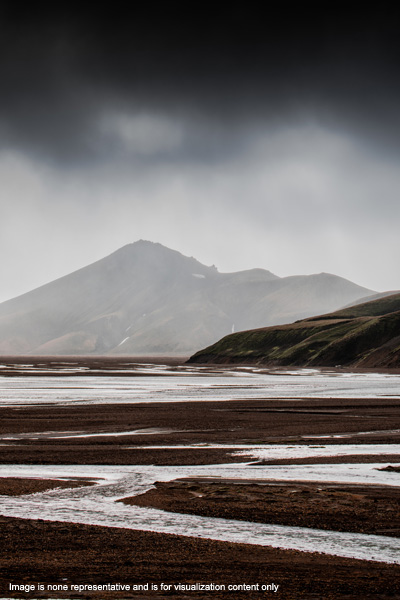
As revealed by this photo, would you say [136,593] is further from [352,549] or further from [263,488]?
[263,488]

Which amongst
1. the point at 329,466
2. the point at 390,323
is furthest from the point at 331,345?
the point at 329,466

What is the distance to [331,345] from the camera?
150 metres

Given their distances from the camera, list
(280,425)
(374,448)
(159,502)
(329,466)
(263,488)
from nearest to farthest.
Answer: (159,502)
(263,488)
(329,466)
(374,448)
(280,425)

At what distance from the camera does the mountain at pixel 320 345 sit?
135 m

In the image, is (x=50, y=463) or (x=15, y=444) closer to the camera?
(x=50, y=463)

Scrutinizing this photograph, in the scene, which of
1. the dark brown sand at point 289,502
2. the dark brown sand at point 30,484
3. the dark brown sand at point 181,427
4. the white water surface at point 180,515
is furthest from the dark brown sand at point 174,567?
the dark brown sand at point 181,427

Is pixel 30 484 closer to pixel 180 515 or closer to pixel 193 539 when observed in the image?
pixel 180 515

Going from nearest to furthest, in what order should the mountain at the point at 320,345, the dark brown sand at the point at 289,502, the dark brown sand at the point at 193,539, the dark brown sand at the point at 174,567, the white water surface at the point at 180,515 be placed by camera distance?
1. the dark brown sand at the point at 174,567
2. the dark brown sand at the point at 193,539
3. the white water surface at the point at 180,515
4. the dark brown sand at the point at 289,502
5. the mountain at the point at 320,345

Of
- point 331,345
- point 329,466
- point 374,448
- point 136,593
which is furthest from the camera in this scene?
point 331,345

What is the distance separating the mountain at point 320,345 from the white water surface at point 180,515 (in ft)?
358

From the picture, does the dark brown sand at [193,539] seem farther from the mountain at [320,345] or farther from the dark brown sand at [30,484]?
the mountain at [320,345]

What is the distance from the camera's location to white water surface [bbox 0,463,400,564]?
8883 millimetres

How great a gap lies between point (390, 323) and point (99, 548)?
15316 cm

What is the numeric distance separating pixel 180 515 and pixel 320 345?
492 ft
